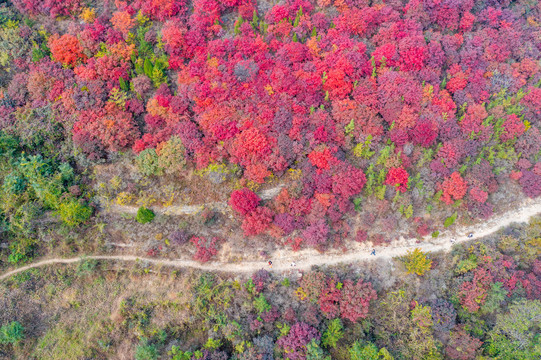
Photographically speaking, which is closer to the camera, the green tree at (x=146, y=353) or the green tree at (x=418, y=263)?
the green tree at (x=146, y=353)

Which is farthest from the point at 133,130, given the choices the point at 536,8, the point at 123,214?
the point at 536,8

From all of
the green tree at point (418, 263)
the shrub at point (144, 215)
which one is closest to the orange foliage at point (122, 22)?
the shrub at point (144, 215)

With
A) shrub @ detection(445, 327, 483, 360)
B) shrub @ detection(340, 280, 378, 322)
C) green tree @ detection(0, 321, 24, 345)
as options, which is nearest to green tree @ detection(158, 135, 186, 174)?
green tree @ detection(0, 321, 24, 345)

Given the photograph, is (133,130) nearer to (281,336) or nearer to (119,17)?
(119,17)

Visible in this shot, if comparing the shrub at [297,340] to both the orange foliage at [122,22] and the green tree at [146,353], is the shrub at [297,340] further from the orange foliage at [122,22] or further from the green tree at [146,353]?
the orange foliage at [122,22]

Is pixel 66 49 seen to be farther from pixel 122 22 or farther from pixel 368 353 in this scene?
pixel 368 353

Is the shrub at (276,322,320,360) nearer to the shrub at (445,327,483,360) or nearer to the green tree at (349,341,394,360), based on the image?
the green tree at (349,341,394,360)
